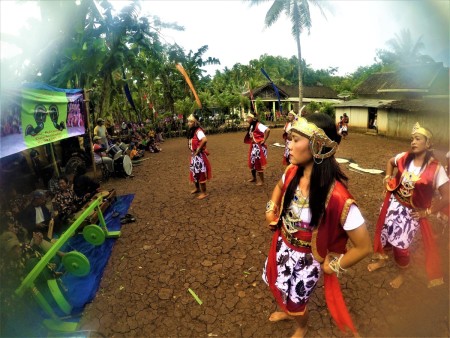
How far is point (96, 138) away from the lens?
970cm

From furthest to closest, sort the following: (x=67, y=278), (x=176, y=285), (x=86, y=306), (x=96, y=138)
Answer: (x=96, y=138) < (x=67, y=278) < (x=176, y=285) < (x=86, y=306)

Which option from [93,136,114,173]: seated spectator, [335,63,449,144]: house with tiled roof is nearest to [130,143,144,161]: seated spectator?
[93,136,114,173]: seated spectator

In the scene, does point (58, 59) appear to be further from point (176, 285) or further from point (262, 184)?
point (176, 285)

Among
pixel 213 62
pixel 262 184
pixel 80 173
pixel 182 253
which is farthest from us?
pixel 213 62

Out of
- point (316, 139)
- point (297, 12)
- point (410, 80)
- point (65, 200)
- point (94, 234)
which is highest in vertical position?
point (297, 12)

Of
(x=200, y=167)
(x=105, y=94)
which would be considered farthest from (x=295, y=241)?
(x=105, y=94)

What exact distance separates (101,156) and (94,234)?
5208 millimetres

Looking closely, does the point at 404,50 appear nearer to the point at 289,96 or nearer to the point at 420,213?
the point at 289,96

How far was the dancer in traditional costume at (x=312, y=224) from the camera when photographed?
6.00ft

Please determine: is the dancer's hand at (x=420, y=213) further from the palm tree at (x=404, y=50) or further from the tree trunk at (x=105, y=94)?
the palm tree at (x=404, y=50)

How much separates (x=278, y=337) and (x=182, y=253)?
210 centimetres

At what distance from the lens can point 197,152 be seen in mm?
6172

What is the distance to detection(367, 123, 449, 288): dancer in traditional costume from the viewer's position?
305 centimetres

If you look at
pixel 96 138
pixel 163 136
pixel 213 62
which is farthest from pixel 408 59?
pixel 96 138
